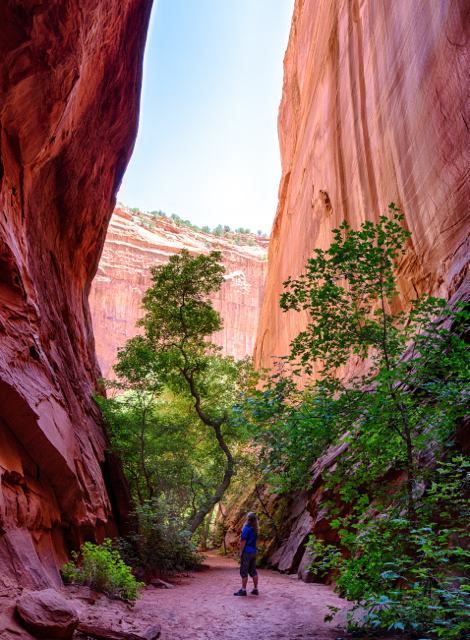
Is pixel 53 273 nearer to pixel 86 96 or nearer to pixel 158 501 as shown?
pixel 86 96

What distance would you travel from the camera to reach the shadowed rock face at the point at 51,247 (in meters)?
6.15

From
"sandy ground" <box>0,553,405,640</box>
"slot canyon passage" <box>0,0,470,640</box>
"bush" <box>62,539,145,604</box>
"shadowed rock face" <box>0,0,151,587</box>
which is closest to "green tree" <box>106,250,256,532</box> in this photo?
"slot canyon passage" <box>0,0,470,640</box>

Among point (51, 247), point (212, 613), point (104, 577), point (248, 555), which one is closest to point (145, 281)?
point (51, 247)

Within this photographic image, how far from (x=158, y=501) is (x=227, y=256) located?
48.9 meters

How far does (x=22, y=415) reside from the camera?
6344mm

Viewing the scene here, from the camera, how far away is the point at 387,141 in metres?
11.4

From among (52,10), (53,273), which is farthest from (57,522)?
(52,10)

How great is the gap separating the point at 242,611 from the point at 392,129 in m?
11.2

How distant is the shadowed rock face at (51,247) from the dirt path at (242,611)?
190 centimetres

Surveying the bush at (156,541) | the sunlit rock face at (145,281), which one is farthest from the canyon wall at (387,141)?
the sunlit rock face at (145,281)

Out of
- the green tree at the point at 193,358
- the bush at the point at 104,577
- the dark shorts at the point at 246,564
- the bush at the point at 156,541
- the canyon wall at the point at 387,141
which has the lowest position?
the bush at the point at 156,541

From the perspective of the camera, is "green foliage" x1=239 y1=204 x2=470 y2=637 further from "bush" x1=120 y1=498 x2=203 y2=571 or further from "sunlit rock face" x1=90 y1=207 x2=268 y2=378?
"sunlit rock face" x1=90 y1=207 x2=268 y2=378

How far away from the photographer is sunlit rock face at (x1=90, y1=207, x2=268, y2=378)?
160 ft

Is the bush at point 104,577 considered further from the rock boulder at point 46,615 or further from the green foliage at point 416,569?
the green foliage at point 416,569
